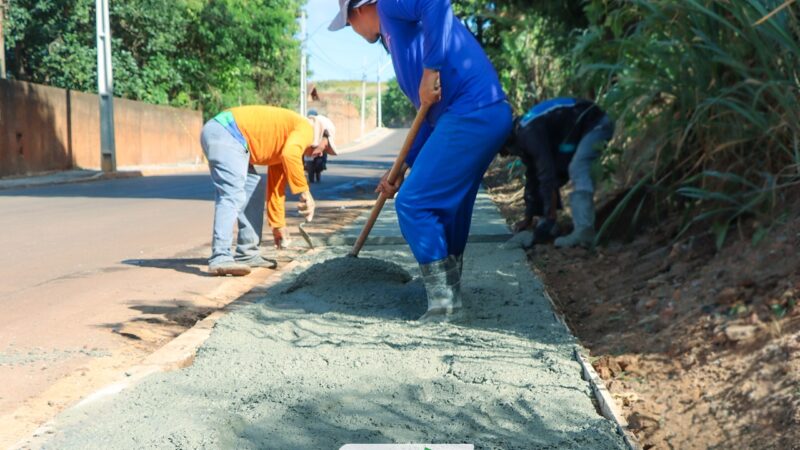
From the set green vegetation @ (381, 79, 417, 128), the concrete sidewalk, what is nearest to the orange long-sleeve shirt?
the concrete sidewalk

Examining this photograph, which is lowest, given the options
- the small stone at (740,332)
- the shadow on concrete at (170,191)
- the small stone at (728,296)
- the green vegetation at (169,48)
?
the shadow on concrete at (170,191)

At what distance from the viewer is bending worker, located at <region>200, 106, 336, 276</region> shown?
591cm

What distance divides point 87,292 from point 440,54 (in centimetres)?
293

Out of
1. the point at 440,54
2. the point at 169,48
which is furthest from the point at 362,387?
the point at 169,48

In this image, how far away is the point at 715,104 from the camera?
4.33 metres

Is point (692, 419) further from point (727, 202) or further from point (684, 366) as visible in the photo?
point (727, 202)

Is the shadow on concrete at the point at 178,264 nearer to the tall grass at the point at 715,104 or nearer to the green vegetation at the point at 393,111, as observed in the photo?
the tall grass at the point at 715,104

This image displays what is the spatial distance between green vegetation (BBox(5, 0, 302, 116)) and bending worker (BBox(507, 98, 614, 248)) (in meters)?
21.6

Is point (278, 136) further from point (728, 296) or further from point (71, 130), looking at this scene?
point (71, 130)

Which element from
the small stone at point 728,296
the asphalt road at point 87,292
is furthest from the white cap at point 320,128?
the small stone at point 728,296

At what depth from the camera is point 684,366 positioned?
124 inches

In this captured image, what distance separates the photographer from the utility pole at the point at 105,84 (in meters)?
21.6

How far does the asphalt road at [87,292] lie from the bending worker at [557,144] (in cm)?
217

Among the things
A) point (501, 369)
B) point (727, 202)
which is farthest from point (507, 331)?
point (727, 202)
